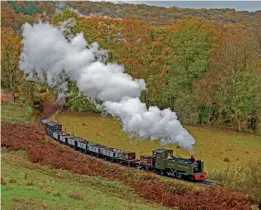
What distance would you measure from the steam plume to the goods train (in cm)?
162

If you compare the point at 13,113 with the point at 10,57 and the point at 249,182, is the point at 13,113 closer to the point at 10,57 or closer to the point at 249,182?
the point at 10,57

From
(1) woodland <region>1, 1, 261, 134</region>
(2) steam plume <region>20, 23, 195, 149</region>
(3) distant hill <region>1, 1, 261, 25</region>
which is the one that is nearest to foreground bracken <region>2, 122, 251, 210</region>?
(2) steam plume <region>20, 23, 195, 149</region>

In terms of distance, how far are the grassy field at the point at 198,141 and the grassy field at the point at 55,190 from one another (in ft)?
54.2

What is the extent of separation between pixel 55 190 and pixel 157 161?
59.1 feet

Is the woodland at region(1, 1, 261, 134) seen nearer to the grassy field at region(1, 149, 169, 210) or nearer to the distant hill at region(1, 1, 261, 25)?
the grassy field at region(1, 149, 169, 210)

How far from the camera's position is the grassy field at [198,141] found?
159 feet

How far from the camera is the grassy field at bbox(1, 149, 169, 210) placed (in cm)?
2023

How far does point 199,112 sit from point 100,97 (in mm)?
23559

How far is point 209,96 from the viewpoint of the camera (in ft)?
209

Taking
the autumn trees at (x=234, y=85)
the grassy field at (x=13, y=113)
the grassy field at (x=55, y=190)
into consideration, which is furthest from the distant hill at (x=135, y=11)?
the grassy field at (x=55, y=190)

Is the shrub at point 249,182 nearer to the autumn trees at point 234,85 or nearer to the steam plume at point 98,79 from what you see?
the steam plume at point 98,79

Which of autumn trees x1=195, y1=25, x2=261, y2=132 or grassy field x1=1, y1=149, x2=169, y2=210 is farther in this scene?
autumn trees x1=195, y1=25, x2=261, y2=132

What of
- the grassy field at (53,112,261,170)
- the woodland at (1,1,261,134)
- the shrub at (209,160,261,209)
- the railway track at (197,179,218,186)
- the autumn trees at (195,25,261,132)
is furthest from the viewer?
the woodland at (1,1,261,134)

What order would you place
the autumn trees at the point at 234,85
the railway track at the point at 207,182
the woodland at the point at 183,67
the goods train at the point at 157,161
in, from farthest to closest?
the woodland at the point at 183,67, the autumn trees at the point at 234,85, the goods train at the point at 157,161, the railway track at the point at 207,182
